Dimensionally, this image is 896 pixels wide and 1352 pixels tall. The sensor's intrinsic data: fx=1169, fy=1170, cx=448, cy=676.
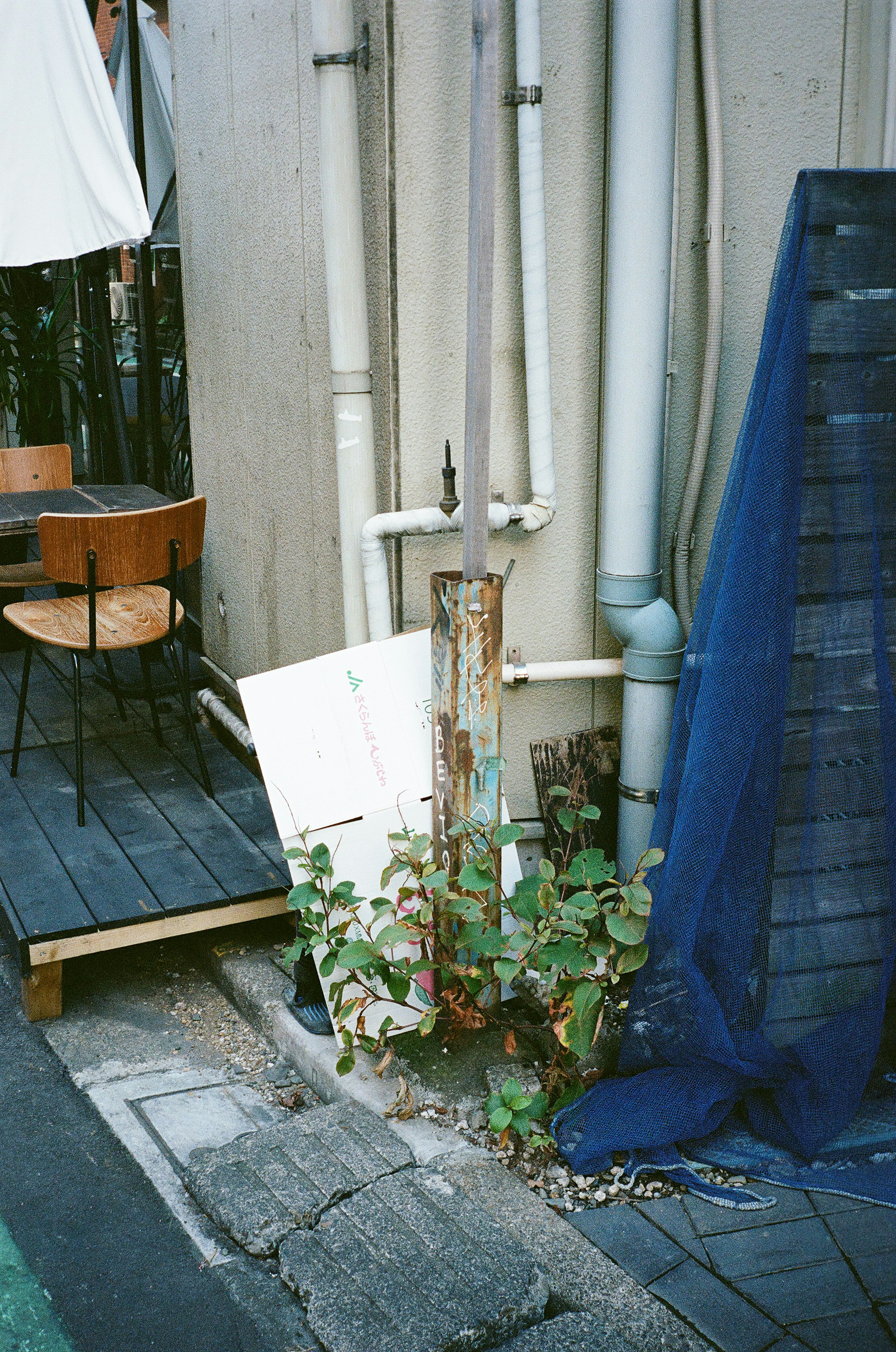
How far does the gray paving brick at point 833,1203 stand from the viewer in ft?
8.61

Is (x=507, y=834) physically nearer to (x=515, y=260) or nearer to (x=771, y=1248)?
(x=771, y=1248)

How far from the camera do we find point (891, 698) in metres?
2.72

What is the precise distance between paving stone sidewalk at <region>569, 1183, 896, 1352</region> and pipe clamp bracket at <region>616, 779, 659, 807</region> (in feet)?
3.83

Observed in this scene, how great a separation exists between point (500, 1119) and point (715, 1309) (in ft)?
2.04

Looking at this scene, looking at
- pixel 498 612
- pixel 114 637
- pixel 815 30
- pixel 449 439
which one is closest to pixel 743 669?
pixel 498 612

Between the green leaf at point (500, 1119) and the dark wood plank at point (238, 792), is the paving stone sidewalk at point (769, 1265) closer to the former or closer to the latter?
the green leaf at point (500, 1119)

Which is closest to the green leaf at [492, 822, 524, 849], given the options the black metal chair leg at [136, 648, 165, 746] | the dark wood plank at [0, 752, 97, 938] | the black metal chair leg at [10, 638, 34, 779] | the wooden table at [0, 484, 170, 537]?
the dark wood plank at [0, 752, 97, 938]

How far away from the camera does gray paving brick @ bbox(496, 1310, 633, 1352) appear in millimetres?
2219

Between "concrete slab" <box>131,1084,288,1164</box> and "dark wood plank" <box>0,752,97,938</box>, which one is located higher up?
"dark wood plank" <box>0,752,97,938</box>

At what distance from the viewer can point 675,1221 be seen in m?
2.61

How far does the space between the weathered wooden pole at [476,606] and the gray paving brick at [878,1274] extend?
109 centimetres

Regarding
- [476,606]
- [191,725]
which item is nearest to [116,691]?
[191,725]

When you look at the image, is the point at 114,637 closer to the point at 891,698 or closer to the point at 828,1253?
the point at 891,698

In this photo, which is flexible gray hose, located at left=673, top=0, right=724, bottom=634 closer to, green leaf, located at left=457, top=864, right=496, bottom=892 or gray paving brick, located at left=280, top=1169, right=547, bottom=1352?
green leaf, located at left=457, top=864, right=496, bottom=892
